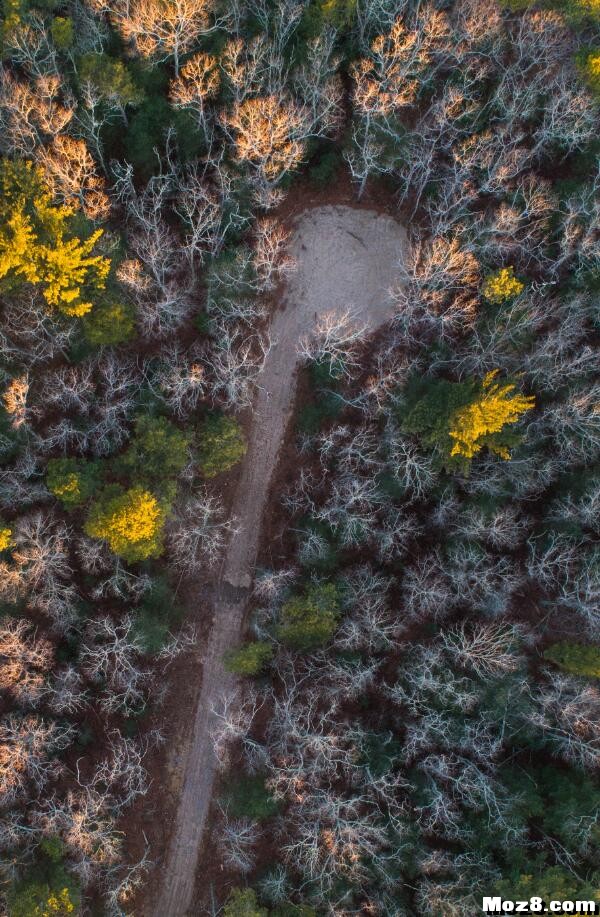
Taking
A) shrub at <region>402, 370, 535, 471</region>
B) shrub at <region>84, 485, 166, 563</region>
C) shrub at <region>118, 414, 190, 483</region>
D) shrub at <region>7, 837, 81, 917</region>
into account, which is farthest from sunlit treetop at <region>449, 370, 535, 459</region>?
shrub at <region>7, 837, 81, 917</region>

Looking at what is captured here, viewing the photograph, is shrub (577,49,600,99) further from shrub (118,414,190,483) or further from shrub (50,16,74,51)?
shrub (118,414,190,483)

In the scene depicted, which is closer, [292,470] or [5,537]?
[5,537]

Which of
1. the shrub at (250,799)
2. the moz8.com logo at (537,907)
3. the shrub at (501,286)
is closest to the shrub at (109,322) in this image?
the shrub at (501,286)

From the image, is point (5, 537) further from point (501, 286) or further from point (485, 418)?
point (501, 286)

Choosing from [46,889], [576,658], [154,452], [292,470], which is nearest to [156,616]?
[154,452]

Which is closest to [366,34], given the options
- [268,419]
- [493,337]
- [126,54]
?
[126,54]

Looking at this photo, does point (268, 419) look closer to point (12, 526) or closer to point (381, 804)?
point (12, 526)

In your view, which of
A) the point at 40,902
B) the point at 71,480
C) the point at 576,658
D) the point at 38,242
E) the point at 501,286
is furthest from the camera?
the point at 501,286
